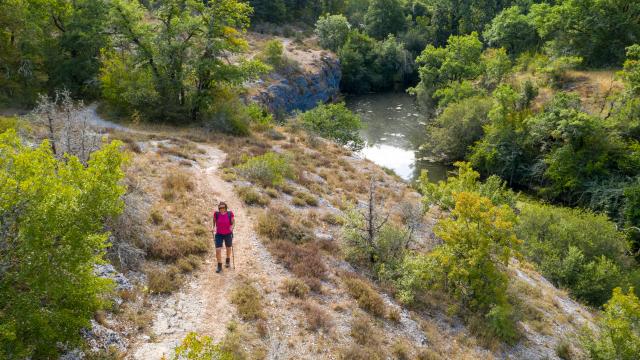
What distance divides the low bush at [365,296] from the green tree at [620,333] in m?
6.48

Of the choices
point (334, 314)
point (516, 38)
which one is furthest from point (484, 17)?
point (334, 314)

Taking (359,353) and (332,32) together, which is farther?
(332,32)

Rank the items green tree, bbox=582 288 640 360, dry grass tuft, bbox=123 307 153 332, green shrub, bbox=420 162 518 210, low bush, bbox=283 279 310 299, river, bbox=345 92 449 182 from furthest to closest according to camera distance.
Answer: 1. river, bbox=345 92 449 182
2. green shrub, bbox=420 162 518 210
3. low bush, bbox=283 279 310 299
4. green tree, bbox=582 288 640 360
5. dry grass tuft, bbox=123 307 153 332

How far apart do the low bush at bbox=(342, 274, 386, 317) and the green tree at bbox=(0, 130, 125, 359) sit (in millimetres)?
7516

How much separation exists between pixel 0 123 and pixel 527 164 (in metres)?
34.2

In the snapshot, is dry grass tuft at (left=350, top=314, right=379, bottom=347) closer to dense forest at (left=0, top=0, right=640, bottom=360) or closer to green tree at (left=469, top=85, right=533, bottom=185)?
dense forest at (left=0, top=0, right=640, bottom=360)

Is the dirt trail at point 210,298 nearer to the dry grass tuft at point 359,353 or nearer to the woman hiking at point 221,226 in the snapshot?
the woman hiking at point 221,226

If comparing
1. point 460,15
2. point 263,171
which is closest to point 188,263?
point 263,171

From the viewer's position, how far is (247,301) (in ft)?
37.8

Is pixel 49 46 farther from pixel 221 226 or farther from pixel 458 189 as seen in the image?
pixel 458 189

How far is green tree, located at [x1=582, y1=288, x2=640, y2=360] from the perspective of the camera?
40.7 feet

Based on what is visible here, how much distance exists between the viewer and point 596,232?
73.4 feet

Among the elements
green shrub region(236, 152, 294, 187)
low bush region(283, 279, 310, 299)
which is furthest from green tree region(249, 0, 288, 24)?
low bush region(283, 279, 310, 299)

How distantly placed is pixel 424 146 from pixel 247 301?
1347 inches
